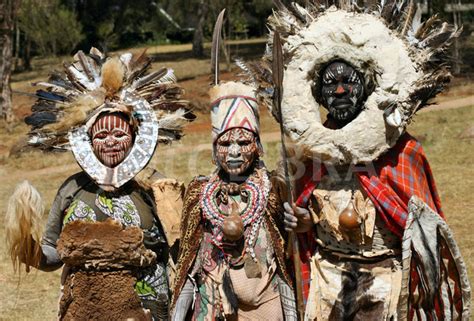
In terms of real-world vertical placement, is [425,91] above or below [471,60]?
above

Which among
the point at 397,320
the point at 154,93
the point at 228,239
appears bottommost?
the point at 397,320

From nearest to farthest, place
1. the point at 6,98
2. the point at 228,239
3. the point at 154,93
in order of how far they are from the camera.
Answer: the point at 228,239 → the point at 154,93 → the point at 6,98

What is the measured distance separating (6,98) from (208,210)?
55.4 ft

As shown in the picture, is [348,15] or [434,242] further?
[348,15]

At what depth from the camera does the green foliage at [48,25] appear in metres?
32.1

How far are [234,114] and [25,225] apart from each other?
1.34 m

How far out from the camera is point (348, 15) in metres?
4.90

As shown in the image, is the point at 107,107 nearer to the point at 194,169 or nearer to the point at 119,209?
the point at 119,209

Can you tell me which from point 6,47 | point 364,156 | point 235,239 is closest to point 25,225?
point 235,239

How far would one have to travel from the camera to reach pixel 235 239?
483 cm

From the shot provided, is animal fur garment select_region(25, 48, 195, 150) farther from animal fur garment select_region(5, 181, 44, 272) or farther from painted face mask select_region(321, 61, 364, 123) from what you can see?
painted face mask select_region(321, 61, 364, 123)

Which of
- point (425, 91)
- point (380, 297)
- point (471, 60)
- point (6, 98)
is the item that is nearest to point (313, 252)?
point (380, 297)

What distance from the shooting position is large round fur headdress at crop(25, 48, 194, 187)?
507 centimetres

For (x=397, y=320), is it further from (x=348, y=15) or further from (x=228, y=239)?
(x=348, y=15)
